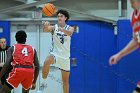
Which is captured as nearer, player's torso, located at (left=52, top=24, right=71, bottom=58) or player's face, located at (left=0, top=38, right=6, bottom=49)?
player's torso, located at (left=52, top=24, right=71, bottom=58)

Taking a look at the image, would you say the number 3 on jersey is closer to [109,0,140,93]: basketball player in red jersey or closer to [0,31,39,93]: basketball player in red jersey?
[0,31,39,93]: basketball player in red jersey

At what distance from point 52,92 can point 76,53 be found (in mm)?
1330

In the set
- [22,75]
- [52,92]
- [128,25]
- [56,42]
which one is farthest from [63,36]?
[52,92]

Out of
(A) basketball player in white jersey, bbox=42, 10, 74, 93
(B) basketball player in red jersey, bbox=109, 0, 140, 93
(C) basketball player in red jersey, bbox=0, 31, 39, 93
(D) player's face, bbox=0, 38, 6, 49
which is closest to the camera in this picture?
(B) basketball player in red jersey, bbox=109, 0, 140, 93

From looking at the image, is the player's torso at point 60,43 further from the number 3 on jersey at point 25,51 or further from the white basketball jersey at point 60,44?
the number 3 on jersey at point 25,51

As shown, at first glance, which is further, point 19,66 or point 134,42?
point 19,66

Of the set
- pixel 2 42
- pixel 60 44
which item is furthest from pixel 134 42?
pixel 2 42

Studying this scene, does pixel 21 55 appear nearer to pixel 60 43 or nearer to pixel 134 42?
pixel 60 43

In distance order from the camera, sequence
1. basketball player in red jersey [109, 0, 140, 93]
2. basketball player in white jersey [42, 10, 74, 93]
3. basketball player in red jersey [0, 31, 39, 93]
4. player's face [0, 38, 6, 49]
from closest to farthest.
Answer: basketball player in red jersey [109, 0, 140, 93] < basketball player in red jersey [0, 31, 39, 93] < basketball player in white jersey [42, 10, 74, 93] < player's face [0, 38, 6, 49]

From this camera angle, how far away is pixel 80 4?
30.6 feet

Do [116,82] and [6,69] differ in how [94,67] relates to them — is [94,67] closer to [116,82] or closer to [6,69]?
[116,82]

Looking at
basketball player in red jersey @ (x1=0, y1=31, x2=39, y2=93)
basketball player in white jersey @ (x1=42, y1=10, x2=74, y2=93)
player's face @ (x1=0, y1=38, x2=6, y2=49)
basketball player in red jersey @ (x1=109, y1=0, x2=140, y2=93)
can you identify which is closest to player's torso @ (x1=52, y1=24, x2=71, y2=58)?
basketball player in white jersey @ (x1=42, y1=10, x2=74, y2=93)

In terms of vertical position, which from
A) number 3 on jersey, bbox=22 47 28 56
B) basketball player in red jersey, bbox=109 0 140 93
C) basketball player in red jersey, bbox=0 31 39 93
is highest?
basketball player in red jersey, bbox=109 0 140 93

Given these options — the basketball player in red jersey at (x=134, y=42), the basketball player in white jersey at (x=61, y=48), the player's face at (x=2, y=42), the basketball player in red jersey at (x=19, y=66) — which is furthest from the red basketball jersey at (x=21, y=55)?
the player's face at (x=2, y=42)
